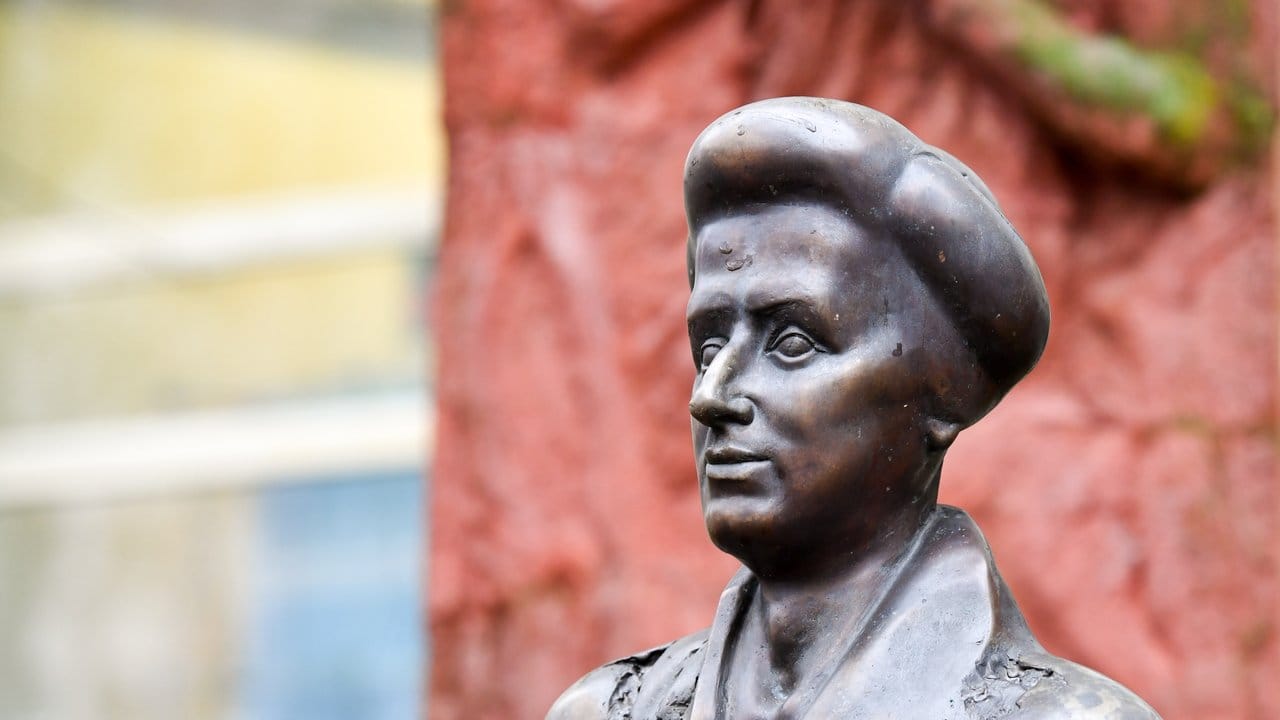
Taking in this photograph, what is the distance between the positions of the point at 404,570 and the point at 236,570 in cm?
73

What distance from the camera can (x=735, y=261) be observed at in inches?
69.9

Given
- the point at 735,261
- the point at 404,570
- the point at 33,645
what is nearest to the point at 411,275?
the point at 404,570

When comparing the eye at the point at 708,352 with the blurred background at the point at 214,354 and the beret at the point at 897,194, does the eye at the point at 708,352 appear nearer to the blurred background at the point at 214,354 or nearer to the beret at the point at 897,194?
the beret at the point at 897,194

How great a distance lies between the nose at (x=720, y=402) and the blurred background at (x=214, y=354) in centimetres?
569

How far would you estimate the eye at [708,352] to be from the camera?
70.9 inches

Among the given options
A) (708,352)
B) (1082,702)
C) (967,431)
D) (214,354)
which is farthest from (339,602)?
(1082,702)

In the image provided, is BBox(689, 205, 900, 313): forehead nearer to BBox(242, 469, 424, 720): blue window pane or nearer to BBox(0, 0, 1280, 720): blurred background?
BBox(0, 0, 1280, 720): blurred background

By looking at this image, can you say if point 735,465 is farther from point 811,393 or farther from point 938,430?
point 938,430

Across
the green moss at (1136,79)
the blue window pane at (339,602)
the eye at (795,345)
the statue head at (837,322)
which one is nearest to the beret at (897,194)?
the statue head at (837,322)

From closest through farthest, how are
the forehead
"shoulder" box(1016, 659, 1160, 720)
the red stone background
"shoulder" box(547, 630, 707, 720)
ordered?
"shoulder" box(1016, 659, 1160, 720) < the forehead < "shoulder" box(547, 630, 707, 720) < the red stone background

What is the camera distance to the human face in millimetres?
1721

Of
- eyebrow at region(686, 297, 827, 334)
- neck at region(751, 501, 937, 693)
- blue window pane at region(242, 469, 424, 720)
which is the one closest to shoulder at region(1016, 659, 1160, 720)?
neck at region(751, 501, 937, 693)

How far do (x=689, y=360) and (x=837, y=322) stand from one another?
231 centimetres

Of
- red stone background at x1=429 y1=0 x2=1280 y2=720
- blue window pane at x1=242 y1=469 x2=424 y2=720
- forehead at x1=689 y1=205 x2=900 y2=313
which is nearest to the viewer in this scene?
forehead at x1=689 y1=205 x2=900 y2=313
